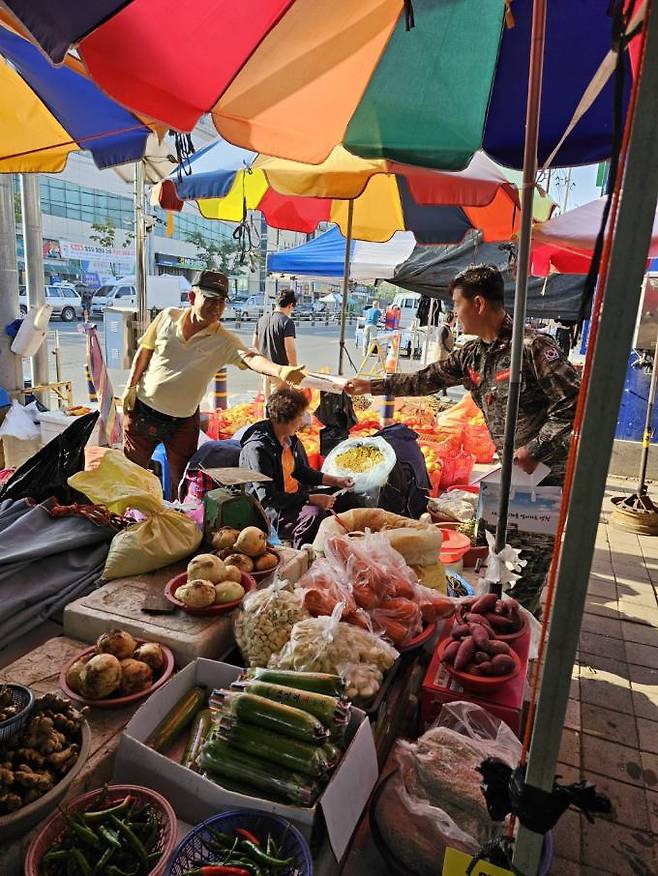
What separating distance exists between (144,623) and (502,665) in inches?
52.5

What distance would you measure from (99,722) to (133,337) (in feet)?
18.7

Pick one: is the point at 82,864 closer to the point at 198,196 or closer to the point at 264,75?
the point at 264,75

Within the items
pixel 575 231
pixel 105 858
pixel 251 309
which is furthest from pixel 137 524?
pixel 251 309

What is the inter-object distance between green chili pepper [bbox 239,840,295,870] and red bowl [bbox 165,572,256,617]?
858mm

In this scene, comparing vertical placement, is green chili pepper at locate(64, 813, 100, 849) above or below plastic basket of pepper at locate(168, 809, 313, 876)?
above

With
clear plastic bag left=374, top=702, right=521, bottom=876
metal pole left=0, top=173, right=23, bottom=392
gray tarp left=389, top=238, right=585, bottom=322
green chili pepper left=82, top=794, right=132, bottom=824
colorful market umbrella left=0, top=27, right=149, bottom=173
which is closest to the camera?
green chili pepper left=82, top=794, right=132, bottom=824

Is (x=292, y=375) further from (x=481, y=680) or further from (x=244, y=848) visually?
(x=244, y=848)

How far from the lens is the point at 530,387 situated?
3.13 m

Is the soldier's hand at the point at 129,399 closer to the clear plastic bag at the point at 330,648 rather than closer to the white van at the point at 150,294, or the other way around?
the clear plastic bag at the point at 330,648

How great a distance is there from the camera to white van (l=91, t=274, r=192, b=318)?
15.8m

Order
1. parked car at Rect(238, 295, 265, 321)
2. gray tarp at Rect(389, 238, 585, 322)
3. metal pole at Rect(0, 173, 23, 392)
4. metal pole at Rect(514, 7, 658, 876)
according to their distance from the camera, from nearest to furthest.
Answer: metal pole at Rect(514, 7, 658, 876)
metal pole at Rect(0, 173, 23, 392)
gray tarp at Rect(389, 238, 585, 322)
parked car at Rect(238, 295, 265, 321)

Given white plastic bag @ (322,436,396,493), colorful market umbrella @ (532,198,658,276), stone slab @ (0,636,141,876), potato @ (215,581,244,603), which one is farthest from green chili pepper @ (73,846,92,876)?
colorful market umbrella @ (532,198,658,276)

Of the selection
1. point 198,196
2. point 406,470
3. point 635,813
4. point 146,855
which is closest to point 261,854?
point 146,855

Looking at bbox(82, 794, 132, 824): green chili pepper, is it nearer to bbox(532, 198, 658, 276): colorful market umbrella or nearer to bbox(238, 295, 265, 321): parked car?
bbox(532, 198, 658, 276): colorful market umbrella
